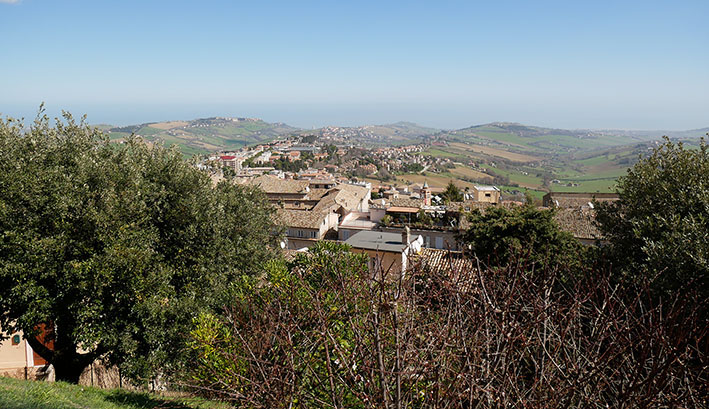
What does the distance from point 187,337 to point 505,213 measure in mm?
16024

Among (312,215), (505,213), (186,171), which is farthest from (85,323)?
(312,215)

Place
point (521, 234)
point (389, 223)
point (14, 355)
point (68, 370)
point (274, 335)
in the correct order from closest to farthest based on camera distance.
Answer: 1. point (274, 335)
2. point (68, 370)
3. point (14, 355)
4. point (521, 234)
5. point (389, 223)

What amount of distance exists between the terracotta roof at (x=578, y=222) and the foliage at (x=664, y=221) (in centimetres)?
1485

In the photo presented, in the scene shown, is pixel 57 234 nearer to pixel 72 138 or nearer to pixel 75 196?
pixel 75 196

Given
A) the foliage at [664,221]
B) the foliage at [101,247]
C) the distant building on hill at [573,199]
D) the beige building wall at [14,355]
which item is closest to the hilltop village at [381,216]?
the distant building on hill at [573,199]

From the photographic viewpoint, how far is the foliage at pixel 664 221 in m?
12.0

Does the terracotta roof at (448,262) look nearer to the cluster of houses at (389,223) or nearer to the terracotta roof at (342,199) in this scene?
the cluster of houses at (389,223)

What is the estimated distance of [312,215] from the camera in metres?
38.3

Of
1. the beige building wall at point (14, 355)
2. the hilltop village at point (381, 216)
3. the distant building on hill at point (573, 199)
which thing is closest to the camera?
the beige building wall at point (14, 355)

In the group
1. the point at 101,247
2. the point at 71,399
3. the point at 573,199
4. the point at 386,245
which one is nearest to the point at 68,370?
the point at 71,399

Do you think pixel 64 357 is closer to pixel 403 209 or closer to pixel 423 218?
pixel 423 218

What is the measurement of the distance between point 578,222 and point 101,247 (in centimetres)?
3279

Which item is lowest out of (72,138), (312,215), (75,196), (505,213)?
(312,215)

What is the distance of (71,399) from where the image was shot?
350 inches
